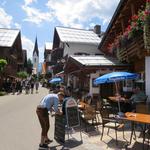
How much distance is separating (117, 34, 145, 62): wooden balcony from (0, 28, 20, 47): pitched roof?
101 ft

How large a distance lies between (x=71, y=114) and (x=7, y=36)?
41.8m

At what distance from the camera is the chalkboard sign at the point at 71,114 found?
9.53 m

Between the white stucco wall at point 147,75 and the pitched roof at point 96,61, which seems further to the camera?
the pitched roof at point 96,61

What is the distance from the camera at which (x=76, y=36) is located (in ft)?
141

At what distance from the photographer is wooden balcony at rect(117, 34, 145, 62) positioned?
14.1 metres

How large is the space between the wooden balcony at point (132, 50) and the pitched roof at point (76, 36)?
2300cm

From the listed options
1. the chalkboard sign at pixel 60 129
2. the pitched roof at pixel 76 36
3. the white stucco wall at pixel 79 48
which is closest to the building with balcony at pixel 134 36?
the chalkboard sign at pixel 60 129

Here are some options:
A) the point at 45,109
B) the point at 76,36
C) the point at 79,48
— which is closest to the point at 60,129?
the point at 45,109

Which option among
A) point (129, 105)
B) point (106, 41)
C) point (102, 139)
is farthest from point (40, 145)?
point (106, 41)

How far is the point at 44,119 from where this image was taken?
8773 millimetres

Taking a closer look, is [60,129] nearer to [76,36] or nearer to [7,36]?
[76,36]

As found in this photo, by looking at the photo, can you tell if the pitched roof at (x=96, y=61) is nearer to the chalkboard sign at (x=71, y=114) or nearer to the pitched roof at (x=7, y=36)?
the chalkboard sign at (x=71, y=114)

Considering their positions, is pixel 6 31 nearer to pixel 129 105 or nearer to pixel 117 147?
pixel 129 105

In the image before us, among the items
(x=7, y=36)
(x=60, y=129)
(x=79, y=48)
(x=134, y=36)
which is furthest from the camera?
(x=7, y=36)
